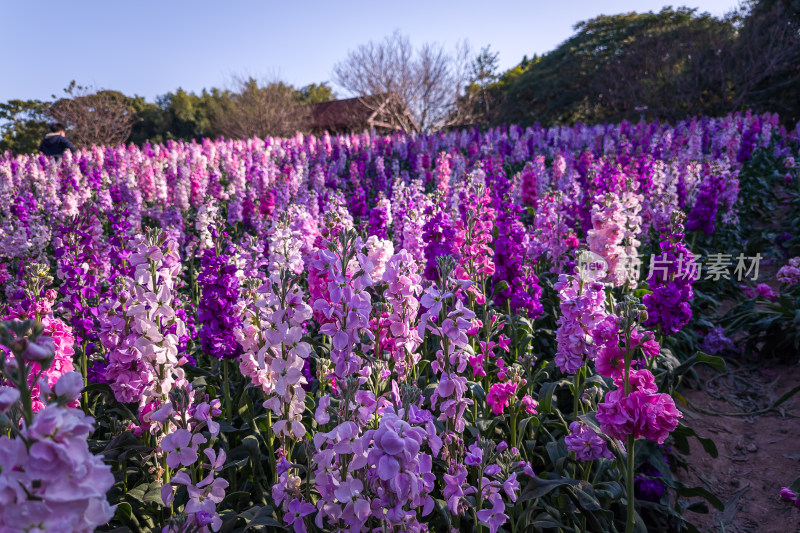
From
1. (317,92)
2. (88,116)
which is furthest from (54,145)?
(317,92)

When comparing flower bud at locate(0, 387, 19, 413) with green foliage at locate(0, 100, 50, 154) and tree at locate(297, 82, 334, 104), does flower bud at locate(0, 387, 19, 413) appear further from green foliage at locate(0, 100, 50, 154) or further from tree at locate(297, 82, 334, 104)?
tree at locate(297, 82, 334, 104)

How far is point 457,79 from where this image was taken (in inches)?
1278

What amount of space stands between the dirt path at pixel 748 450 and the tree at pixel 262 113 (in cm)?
2957

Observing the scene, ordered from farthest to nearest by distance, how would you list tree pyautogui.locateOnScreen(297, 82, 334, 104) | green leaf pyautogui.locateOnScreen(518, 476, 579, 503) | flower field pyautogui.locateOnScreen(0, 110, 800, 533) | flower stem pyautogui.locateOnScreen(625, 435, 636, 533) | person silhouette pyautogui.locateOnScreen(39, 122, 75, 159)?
tree pyautogui.locateOnScreen(297, 82, 334, 104) → person silhouette pyautogui.locateOnScreen(39, 122, 75, 159) → green leaf pyautogui.locateOnScreen(518, 476, 579, 503) → flower stem pyautogui.locateOnScreen(625, 435, 636, 533) → flower field pyautogui.locateOnScreen(0, 110, 800, 533)

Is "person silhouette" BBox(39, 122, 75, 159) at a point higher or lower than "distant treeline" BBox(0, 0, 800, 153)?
lower

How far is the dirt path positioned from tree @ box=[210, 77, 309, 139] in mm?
29575

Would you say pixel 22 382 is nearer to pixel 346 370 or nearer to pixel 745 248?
pixel 346 370

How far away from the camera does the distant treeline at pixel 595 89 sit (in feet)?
83.0

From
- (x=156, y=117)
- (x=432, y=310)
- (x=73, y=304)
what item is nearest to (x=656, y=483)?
(x=432, y=310)

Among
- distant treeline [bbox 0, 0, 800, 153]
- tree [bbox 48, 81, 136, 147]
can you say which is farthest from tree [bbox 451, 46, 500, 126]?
tree [bbox 48, 81, 136, 147]

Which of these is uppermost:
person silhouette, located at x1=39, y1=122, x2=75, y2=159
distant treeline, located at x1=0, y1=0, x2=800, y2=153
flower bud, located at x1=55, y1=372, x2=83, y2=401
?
distant treeline, located at x1=0, y1=0, x2=800, y2=153

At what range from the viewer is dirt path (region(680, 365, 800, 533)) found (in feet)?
11.3

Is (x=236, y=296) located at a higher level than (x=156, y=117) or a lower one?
lower

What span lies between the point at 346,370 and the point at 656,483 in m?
2.21
